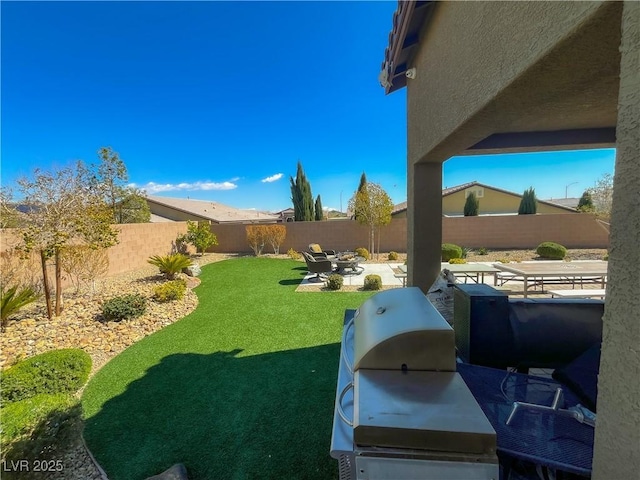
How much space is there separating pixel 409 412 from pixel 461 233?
18846mm

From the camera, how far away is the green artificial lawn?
2900mm

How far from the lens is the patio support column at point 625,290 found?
938mm

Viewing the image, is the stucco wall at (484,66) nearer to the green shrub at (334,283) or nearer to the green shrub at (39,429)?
the green shrub at (39,429)

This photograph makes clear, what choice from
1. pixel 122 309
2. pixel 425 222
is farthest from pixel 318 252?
pixel 425 222

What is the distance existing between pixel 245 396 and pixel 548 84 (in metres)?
4.59

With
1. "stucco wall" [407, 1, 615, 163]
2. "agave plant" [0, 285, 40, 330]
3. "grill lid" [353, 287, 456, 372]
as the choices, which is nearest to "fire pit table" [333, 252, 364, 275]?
"stucco wall" [407, 1, 615, 163]

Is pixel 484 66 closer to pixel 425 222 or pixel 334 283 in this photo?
pixel 425 222

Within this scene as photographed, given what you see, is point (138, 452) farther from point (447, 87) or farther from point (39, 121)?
point (39, 121)

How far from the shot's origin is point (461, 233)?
18.0 m

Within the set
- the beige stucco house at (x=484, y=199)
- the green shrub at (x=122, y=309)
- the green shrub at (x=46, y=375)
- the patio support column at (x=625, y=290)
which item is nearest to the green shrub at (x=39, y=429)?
the green shrub at (x=46, y=375)

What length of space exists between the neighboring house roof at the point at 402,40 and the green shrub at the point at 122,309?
292 inches

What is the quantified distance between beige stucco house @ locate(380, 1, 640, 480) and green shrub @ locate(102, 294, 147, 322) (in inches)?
263

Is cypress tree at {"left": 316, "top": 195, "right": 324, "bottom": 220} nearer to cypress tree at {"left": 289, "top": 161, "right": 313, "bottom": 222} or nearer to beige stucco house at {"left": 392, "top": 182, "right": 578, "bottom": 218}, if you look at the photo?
cypress tree at {"left": 289, "top": 161, "right": 313, "bottom": 222}

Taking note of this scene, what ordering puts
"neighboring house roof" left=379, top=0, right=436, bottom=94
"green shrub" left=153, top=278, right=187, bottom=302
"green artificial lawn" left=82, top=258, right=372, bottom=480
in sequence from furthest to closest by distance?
"green shrub" left=153, top=278, right=187, bottom=302 → "neighboring house roof" left=379, top=0, right=436, bottom=94 → "green artificial lawn" left=82, top=258, right=372, bottom=480
